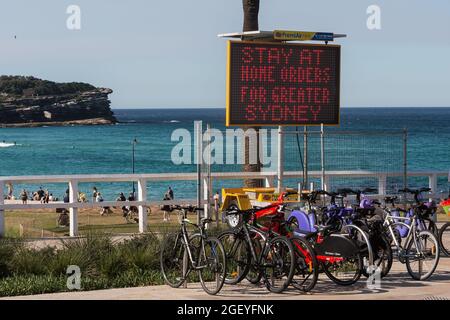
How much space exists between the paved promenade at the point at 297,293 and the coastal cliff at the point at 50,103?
160613mm

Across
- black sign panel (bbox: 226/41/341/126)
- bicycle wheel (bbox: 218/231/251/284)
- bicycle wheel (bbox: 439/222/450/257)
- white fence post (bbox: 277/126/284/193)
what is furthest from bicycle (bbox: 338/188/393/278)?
white fence post (bbox: 277/126/284/193)

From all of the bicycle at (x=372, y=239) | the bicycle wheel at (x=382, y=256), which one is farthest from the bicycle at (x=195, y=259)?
the bicycle wheel at (x=382, y=256)

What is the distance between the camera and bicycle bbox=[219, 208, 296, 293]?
1403 centimetres

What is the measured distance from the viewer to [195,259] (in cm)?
1437

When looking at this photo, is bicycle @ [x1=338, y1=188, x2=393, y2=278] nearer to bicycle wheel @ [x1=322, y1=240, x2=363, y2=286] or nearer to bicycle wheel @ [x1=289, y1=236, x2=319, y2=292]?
bicycle wheel @ [x1=322, y1=240, x2=363, y2=286]

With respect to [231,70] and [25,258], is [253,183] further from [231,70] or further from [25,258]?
[25,258]

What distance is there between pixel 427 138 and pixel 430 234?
113793 mm

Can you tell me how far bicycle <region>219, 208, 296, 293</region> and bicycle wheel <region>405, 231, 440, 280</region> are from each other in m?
1.87

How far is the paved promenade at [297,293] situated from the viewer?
1381cm

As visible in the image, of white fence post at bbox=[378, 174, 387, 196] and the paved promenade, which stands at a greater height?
white fence post at bbox=[378, 174, 387, 196]

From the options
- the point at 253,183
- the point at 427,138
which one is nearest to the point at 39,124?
the point at 427,138

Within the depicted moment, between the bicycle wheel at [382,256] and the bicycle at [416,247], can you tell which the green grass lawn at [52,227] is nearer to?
the bicycle at [416,247]

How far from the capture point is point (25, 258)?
621 inches

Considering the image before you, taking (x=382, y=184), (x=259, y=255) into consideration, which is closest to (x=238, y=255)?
(x=259, y=255)
